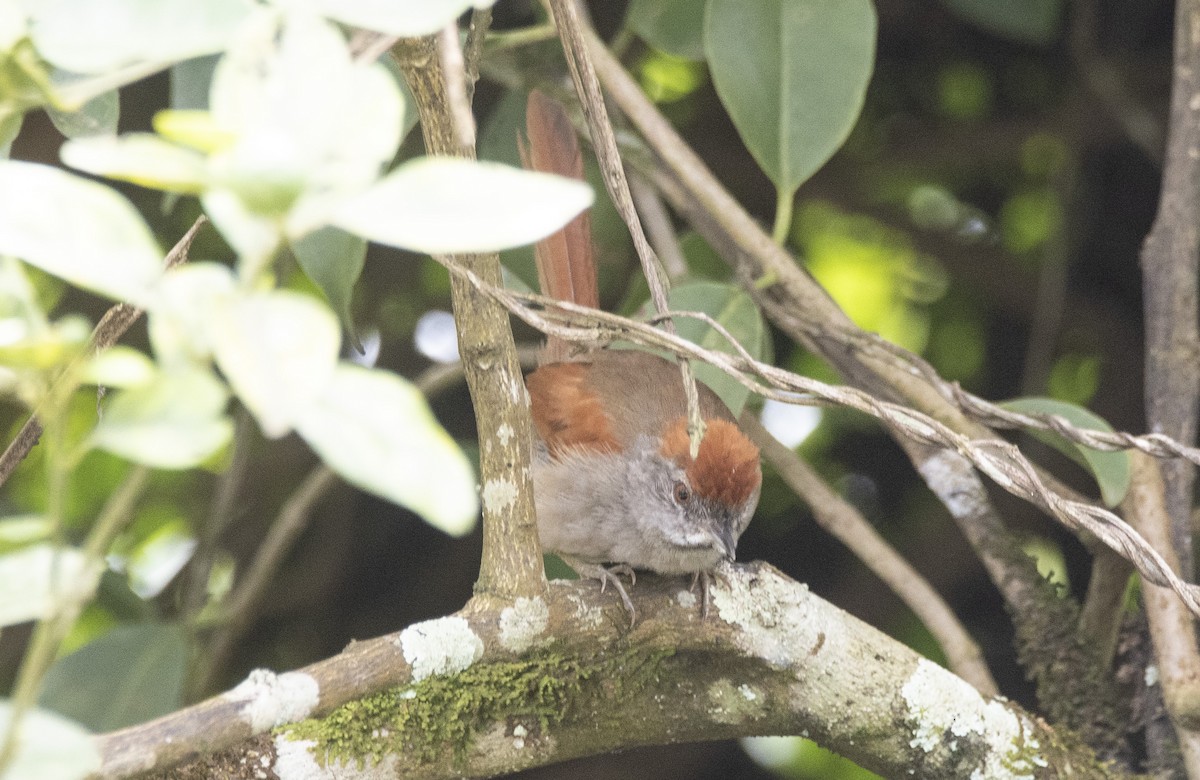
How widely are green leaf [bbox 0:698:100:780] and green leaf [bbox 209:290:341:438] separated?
250 millimetres

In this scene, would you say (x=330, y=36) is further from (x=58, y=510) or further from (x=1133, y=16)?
(x=1133, y=16)

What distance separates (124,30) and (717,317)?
1.76 metres

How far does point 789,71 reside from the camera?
2545 mm

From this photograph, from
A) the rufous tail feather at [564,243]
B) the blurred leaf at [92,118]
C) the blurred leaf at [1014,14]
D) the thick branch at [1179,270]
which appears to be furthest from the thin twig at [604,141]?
the blurred leaf at [1014,14]

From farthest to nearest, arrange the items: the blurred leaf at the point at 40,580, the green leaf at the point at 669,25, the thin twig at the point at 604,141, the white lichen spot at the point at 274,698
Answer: the green leaf at the point at 669,25, the thin twig at the point at 604,141, the white lichen spot at the point at 274,698, the blurred leaf at the point at 40,580

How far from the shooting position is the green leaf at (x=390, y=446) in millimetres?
676

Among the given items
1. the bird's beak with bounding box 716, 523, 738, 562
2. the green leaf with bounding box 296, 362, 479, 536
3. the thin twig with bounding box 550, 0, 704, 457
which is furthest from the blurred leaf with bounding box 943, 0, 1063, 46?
the green leaf with bounding box 296, 362, 479, 536

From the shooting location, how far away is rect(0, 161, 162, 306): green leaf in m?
0.72

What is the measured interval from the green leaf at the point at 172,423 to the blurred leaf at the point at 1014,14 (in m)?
2.82

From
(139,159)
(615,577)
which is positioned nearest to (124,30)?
(139,159)

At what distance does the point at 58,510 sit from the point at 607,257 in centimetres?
280

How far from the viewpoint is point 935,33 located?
146 inches

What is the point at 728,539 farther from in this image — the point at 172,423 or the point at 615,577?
the point at 172,423

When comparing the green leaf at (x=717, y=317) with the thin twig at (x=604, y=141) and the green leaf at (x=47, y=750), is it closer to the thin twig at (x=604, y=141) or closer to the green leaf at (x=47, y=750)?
the thin twig at (x=604, y=141)
